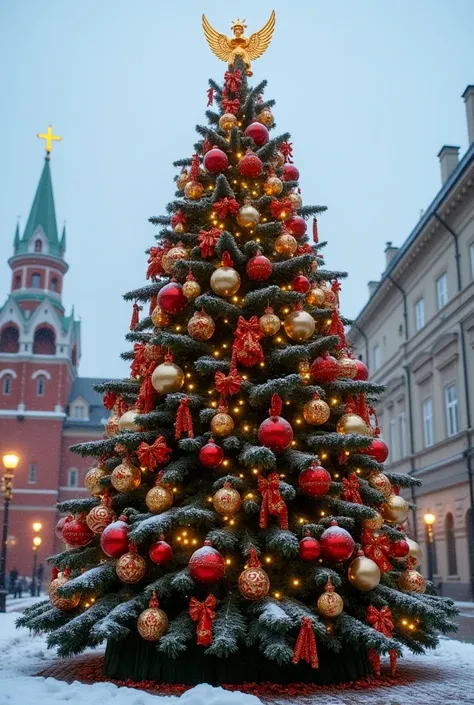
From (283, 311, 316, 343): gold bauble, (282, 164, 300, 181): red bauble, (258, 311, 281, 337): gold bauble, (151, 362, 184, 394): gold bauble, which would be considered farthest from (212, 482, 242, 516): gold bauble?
(282, 164, 300, 181): red bauble

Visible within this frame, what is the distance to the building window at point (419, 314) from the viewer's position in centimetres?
3303

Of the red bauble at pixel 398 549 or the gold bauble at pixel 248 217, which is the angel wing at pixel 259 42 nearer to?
the gold bauble at pixel 248 217

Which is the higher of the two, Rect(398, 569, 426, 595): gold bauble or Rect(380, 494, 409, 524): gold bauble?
Rect(380, 494, 409, 524): gold bauble

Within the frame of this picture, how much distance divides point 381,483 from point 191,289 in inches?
131

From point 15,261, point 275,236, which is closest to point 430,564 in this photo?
point 275,236

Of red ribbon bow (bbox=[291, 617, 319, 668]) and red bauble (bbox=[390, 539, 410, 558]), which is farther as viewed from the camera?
red bauble (bbox=[390, 539, 410, 558])

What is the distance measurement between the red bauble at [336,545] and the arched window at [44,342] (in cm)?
5667

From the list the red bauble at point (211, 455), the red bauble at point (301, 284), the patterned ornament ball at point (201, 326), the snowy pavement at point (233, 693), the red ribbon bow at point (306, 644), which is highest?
the red bauble at point (301, 284)

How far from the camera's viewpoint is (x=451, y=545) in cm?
2816

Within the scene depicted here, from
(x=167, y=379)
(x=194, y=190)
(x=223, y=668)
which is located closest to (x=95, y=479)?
(x=167, y=379)

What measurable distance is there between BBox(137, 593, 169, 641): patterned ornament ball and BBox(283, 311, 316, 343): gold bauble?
139 inches

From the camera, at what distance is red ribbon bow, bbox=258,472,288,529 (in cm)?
745

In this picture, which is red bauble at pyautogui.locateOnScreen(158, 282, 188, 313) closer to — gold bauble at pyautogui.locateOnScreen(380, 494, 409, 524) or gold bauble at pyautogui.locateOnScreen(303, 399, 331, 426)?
gold bauble at pyautogui.locateOnScreen(303, 399, 331, 426)

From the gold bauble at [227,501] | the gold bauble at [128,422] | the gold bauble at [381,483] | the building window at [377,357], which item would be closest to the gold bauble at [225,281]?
the gold bauble at [128,422]
